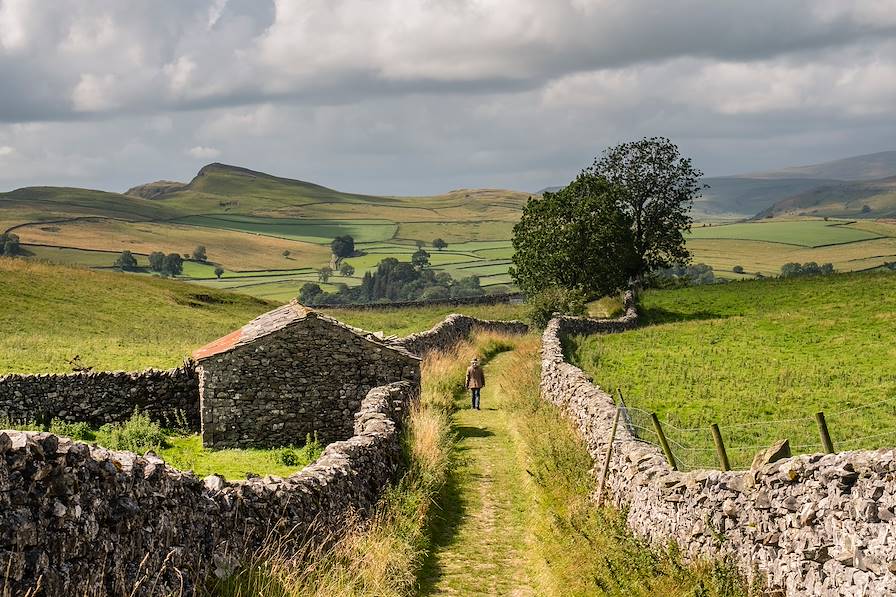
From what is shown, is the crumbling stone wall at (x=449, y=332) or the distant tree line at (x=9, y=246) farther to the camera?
the distant tree line at (x=9, y=246)

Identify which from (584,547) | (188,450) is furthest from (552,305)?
(584,547)

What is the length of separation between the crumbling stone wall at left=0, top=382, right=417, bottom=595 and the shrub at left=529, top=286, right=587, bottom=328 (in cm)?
4111

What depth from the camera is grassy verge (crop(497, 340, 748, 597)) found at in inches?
433

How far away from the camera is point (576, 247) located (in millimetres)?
60625

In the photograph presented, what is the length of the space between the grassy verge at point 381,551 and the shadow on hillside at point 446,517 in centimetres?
16

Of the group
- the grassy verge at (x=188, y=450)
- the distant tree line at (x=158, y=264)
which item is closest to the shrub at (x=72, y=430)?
the grassy verge at (x=188, y=450)

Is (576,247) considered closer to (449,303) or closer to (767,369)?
(449,303)

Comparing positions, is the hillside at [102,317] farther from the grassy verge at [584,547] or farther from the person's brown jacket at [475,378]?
the grassy verge at [584,547]

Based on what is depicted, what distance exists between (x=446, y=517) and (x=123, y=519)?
8.34m

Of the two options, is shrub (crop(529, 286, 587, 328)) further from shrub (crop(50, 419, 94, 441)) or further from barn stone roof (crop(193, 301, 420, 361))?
shrub (crop(50, 419, 94, 441))

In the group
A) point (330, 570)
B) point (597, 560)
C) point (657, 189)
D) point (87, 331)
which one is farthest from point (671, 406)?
point (657, 189)

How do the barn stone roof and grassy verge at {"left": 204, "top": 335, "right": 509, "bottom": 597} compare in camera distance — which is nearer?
grassy verge at {"left": 204, "top": 335, "right": 509, "bottom": 597}

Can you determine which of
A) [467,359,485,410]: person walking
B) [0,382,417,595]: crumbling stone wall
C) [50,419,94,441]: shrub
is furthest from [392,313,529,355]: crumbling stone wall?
[0,382,417,595]: crumbling stone wall

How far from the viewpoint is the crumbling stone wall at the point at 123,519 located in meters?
6.45
